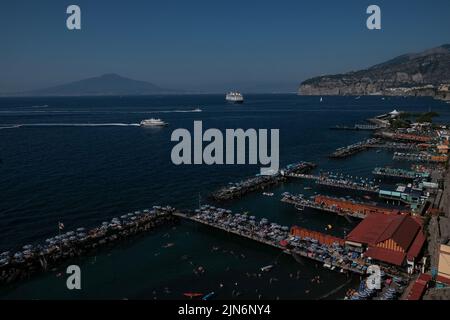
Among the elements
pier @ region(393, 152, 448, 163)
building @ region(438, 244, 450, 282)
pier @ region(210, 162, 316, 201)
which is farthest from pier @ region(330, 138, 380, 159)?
building @ region(438, 244, 450, 282)

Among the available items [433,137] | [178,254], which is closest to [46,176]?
[178,254]

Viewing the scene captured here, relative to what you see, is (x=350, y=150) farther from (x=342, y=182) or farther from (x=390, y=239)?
(x=390, y=239)

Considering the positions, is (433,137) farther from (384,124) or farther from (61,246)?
(61,246)

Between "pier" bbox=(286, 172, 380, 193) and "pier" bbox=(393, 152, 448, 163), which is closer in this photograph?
"pier" bbox=(286, 172, 380, 193)

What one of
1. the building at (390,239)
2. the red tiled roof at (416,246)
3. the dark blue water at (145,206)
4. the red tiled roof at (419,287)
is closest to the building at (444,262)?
the red tiled roof at (419,287)

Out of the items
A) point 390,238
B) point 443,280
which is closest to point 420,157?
point 390,238

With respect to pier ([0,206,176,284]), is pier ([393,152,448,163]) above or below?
above

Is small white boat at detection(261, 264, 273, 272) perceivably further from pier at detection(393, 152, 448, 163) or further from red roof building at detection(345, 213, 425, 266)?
pier at detection(393, 152, 448, 163)
